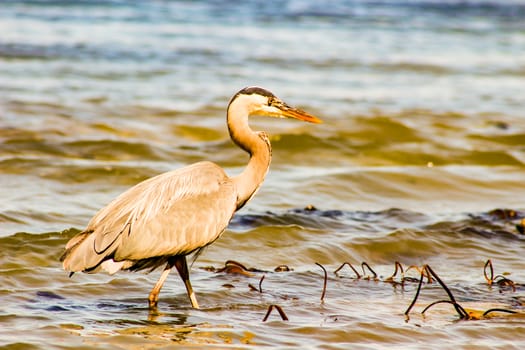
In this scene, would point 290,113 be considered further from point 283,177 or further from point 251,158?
point 283,177

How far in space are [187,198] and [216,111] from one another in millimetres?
7570

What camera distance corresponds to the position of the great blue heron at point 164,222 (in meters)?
5.83

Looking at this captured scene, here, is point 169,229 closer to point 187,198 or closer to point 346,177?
point 187,198

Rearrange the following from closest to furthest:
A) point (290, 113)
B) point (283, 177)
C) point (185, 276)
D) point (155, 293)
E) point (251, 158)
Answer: point (155, 293) < point (185, 276) < point (251, 158) < point (290, 113) < point (283, 177)

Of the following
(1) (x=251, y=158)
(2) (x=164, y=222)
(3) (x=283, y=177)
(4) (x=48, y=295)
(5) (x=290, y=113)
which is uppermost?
(5) (x=290, y=113)

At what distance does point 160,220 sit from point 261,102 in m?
1.14

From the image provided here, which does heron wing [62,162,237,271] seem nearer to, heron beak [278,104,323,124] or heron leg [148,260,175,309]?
heron leg [148,260,175,309]

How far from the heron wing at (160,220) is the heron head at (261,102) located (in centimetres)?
52

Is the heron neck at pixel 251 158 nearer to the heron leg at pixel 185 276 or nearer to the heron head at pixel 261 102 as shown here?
the heron head at pixel 261 102

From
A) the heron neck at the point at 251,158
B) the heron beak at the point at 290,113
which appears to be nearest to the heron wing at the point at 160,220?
the heron neck at the point at 251,158

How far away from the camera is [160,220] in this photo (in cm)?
604

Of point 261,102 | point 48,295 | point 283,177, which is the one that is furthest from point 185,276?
point 283,177

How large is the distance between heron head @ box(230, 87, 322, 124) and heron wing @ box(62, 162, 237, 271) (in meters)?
0.52

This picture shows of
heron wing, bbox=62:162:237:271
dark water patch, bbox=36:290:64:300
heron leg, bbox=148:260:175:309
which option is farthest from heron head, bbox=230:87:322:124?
dark water patch, bbox=36:290:64:300
